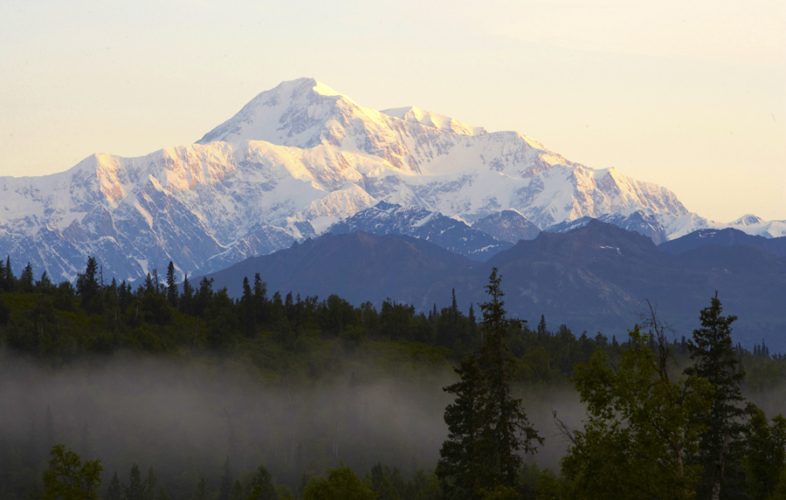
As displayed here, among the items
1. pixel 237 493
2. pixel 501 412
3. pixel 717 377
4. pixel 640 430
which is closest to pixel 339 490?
pixel 501 412

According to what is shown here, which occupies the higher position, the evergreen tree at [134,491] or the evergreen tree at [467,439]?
the evergreen tree at [467,439]

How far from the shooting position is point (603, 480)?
3691 centimetres

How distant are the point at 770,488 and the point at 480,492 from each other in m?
24.9

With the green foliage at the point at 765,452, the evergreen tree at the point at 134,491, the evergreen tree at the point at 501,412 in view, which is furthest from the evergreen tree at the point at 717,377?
the evergreen tree at the point at 134,491

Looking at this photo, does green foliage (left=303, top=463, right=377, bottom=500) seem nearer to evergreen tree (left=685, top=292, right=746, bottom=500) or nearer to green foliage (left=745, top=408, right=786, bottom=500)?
evergreen tree (left=685, top=292, right=746, bottom=500)

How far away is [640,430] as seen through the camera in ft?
121

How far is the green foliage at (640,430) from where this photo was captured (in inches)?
A: 1431

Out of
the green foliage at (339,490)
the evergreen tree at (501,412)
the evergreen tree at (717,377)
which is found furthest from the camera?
the green foliage at (339,490)

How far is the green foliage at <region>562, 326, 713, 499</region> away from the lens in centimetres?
3634

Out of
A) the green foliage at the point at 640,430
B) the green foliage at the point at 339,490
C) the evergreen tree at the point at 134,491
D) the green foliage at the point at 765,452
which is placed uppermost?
the green foliage at the point at 640,430

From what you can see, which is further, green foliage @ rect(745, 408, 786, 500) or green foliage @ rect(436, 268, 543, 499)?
green foliage @ rect(745, 408, 786, 500)

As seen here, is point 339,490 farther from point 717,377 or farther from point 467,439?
point 717,377

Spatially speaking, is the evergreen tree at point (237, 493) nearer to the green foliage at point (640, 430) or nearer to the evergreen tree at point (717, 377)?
the evergreen tree at point (717, 377)

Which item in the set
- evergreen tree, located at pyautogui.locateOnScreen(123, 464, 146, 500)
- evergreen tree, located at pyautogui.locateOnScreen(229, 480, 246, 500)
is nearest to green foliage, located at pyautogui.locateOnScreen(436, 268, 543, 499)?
evergreen tree, located at pyautogui.locateOnScreen(229, 480, 246, 500)
